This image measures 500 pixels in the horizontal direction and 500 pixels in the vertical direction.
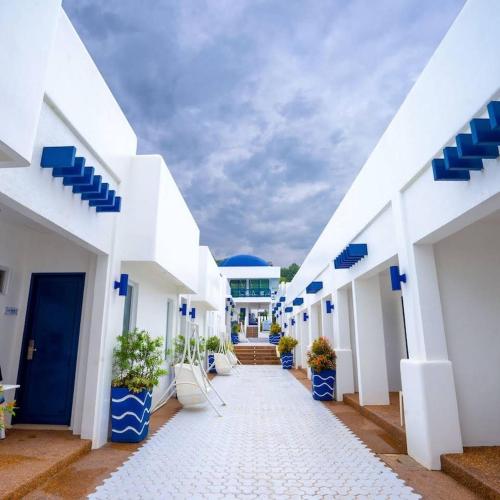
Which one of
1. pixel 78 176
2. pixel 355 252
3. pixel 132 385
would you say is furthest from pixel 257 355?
pixel 78 176

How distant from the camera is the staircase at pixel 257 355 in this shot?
61.5 ft

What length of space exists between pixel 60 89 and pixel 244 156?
21.7 m

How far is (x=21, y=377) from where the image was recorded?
5281mm

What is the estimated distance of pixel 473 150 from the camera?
2.92 meters

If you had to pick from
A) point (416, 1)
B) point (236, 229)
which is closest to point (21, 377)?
point (416, 1)

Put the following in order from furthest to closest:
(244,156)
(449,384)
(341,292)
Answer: (244,156)
(341,292)
(449,384)

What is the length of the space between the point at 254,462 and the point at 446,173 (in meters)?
3.91

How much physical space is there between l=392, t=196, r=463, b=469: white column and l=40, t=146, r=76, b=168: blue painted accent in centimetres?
413

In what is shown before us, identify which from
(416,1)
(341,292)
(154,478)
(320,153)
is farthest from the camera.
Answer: (320,153)

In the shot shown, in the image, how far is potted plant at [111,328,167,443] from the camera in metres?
5.04

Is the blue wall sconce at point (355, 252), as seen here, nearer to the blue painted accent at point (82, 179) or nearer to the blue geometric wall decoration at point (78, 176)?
the blue geometric wall decoration at point (78, 176)

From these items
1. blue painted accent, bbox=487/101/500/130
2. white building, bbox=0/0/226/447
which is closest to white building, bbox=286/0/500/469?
blue painted accent, bbox=487/101/500/130

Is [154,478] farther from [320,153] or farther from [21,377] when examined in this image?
[320,153]

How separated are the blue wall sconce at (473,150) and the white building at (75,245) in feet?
11.6
